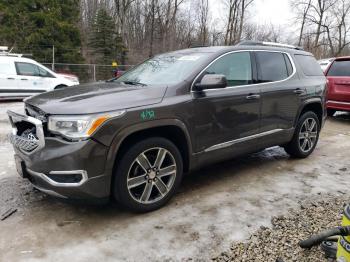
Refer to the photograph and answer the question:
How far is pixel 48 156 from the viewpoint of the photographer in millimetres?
2861

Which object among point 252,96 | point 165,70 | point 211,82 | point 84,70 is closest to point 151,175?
point 211,82

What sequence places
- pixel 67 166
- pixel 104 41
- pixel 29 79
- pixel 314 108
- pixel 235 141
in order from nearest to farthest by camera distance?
pixel 67 166, pixel 235 141, pixel 314 108, pixel 29 79, pixel 104 41

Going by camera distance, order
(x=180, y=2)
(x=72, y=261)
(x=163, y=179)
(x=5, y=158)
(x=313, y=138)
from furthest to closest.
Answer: (x=180, y=2), (x=313, y=138), (x=5, y=158), (x=163, y=179), (x=72, y=261)

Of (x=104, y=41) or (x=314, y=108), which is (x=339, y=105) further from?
(x=104, y=41)

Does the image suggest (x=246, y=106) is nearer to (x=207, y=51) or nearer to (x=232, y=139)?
(x=232, y=139)

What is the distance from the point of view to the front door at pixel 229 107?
362 centimetres

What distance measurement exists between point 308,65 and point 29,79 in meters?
10.2

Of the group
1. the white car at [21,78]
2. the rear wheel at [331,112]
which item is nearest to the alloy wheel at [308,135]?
the rear wheel at [331,112]

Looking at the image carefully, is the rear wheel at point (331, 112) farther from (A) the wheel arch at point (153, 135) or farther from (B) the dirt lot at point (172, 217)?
(A) the wheel arch at point (153, 135)

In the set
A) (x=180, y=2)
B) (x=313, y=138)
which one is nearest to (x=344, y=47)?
(x=180, y=2)

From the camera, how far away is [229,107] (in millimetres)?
3852

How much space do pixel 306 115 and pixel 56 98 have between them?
3.75 metres

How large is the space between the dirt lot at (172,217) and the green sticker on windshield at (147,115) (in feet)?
3.32

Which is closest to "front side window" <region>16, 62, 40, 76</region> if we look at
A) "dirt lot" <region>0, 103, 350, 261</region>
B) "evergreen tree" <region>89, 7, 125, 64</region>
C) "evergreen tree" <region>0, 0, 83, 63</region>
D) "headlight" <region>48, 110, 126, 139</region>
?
"dirt lot" <region>0, 103, 350, 261</region>
